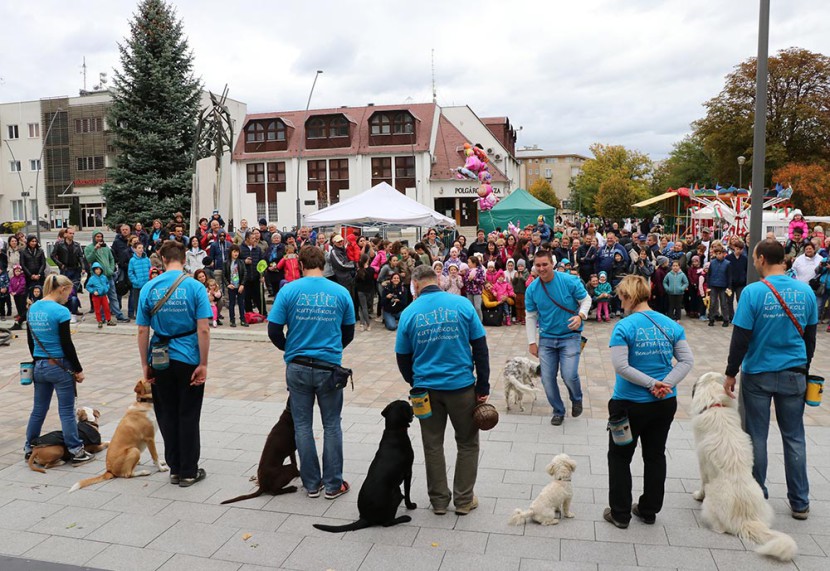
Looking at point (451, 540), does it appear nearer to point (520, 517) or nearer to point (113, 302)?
point (520, 517)

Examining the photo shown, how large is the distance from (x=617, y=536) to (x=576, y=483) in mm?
933

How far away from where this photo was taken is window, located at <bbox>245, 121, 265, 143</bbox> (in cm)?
4934

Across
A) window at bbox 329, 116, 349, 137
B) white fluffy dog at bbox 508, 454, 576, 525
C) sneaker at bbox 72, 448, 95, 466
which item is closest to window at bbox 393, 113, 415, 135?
window at bbox 329, 116, 349, 137

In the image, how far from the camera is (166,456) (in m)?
5.41

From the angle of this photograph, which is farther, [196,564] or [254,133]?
[254,133]

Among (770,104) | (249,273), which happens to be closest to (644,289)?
(249,273)

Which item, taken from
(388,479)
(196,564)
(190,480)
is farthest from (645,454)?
(190,480)

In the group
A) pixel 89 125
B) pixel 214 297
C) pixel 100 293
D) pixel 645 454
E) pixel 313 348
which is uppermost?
pixel 89 125

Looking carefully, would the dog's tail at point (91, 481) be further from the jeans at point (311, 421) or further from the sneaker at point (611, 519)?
the sneaker at point (611, 519)

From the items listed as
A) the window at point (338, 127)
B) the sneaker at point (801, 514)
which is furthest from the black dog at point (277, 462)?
the window at point (338, 127)

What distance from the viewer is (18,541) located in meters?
4.37

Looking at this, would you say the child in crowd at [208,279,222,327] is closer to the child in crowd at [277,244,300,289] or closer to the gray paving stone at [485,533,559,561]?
the child in crowd at [277,244,300,289]

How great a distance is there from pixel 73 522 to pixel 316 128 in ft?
153

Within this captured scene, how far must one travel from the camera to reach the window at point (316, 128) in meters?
49.0
